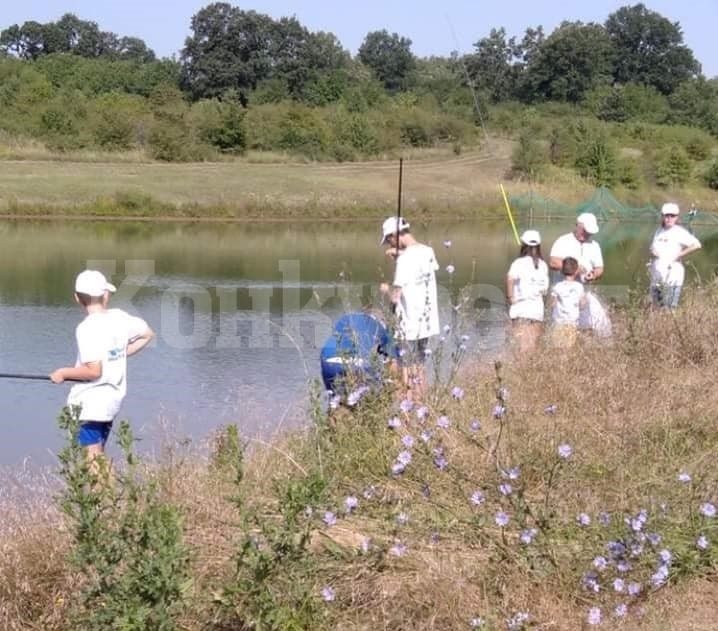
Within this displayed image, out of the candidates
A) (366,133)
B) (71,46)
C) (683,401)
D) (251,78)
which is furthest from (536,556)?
(71,46)

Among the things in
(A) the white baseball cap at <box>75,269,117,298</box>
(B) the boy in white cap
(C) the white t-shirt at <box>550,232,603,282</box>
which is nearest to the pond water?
(B) the boy in white cap

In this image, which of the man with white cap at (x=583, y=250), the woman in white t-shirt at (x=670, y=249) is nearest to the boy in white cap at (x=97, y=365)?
the man with white cap at (x=583, y=250)

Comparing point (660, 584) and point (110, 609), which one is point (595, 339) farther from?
point (110, 609)

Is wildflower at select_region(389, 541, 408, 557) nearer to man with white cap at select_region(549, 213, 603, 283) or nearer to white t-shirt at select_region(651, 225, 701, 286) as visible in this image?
man with white cap at select_region(549, 213, 603, 283)

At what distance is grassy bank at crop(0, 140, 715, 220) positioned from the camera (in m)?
32.8

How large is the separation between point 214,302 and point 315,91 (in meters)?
44.2

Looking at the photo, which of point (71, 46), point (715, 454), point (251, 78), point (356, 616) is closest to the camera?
point (356, 616)

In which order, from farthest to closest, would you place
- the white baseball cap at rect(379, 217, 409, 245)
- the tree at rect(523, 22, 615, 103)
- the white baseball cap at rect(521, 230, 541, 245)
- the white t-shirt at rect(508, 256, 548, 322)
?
the tree at rect(523, 22, 615, 103), the white baseball cap at rect(521, 230, 541, 245), the white t-shirt at rect(508, 256, 548, 322), the white baseball cap at rect(379, 217, 409, 245)

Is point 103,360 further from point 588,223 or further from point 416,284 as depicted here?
point 588,223

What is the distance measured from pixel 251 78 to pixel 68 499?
65.0 m

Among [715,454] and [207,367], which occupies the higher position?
[715,454]

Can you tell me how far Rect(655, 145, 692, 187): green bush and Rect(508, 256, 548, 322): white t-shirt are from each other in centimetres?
3789

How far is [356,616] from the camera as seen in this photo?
12.3 feet

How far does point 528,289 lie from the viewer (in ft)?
27.1
